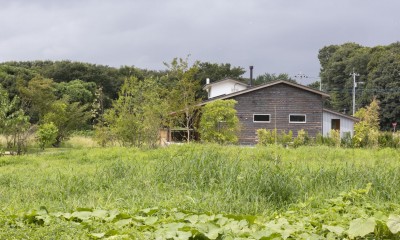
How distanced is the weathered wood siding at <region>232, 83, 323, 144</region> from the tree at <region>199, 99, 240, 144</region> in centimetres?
424

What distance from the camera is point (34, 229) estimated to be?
329 cm

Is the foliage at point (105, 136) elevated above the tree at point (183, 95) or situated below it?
below

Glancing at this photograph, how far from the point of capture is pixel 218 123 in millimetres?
20250

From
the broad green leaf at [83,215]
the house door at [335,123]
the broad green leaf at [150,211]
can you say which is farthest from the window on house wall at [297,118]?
the broad green leaf at [83,215]

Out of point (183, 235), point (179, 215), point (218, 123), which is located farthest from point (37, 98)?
point (183, 235)

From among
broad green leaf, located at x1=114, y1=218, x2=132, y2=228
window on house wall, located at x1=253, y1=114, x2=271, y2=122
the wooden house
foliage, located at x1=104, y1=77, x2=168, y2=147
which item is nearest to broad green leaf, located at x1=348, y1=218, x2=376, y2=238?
broad green leaf, located at x1=114, y1=218, x2=132, y2=228

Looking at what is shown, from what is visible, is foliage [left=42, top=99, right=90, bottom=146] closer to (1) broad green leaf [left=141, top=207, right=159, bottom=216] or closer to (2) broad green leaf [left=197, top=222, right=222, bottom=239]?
(1) broad green leaf [left=141, top=207, right=159, bottom=216]

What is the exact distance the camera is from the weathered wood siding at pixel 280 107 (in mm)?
24609

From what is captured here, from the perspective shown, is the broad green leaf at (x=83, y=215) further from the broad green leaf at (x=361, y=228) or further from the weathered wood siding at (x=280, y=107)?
the weathered wood siding at (x=280, y=107)

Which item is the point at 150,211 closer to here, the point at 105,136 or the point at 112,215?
the point at 112,215

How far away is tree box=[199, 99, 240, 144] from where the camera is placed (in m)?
19.6

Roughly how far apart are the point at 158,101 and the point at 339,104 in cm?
4042

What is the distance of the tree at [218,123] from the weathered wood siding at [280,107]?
4242mm

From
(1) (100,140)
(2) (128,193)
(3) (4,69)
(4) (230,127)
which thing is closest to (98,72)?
(3) (4,69)
